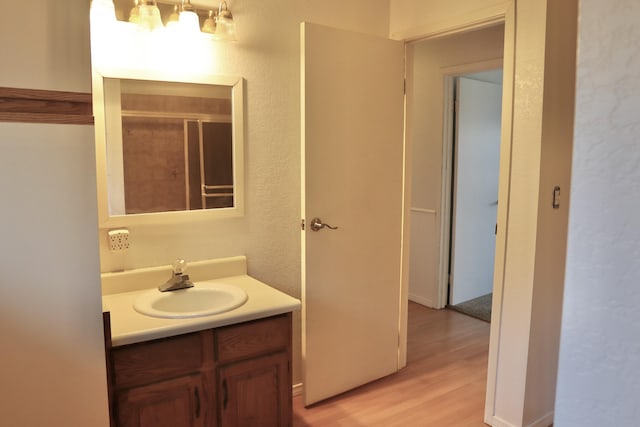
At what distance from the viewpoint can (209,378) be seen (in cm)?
182

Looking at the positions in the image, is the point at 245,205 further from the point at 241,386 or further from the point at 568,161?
the point at 568,161

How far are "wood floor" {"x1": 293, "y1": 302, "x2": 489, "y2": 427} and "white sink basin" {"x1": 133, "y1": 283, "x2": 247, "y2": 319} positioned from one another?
85 centimetres

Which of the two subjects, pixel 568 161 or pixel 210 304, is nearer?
pixel 210 304

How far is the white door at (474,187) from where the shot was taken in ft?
13.6

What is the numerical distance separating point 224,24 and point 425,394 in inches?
90.6

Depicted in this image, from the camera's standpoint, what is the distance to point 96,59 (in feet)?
6.32

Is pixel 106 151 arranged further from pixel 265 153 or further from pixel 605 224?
pixel 605 224

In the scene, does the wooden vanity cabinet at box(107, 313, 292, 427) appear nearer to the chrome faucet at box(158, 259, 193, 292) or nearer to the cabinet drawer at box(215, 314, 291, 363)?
the cabinet drawer at box(215, 314, 291, 363)

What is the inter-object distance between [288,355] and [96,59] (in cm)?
149

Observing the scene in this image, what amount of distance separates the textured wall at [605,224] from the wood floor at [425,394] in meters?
2.12

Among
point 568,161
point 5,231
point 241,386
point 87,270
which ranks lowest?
point 241,386

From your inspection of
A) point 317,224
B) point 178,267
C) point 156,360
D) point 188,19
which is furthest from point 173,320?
point 188,19

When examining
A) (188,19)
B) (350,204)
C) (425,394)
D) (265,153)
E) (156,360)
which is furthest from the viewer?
(425,394)

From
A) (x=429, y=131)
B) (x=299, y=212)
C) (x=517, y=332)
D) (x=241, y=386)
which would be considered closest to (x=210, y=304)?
(x=241, y=386)
